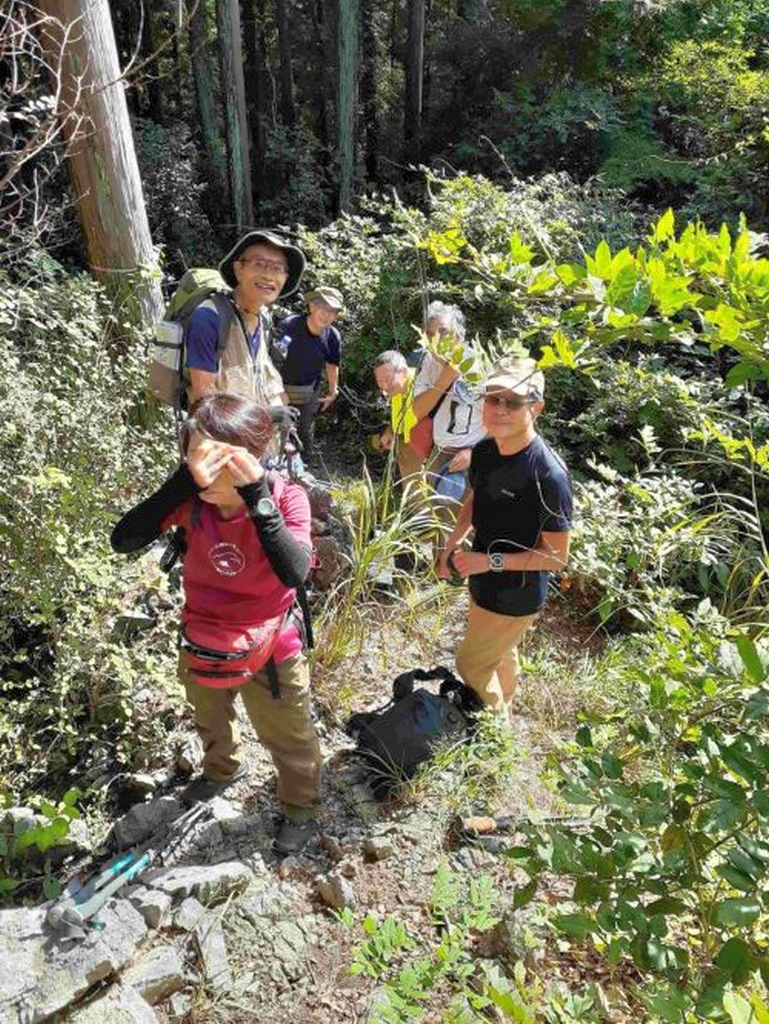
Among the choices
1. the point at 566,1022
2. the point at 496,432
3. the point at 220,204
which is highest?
the point at 496,432

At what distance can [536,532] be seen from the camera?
8.77ft

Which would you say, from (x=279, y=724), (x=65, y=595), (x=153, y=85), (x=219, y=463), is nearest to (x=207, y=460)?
(x=219, y=463)

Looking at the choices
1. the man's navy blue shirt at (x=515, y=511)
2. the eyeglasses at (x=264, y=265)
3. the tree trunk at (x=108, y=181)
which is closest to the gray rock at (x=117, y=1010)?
the man's navy blue shirt at (x=515, y=511)

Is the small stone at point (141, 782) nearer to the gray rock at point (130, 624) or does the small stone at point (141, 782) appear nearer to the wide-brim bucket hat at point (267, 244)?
the gray rock at point (130, 624)

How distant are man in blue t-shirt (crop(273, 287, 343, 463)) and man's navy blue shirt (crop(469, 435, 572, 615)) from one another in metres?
2.79

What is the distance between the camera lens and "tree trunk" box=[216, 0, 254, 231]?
36.0 feet

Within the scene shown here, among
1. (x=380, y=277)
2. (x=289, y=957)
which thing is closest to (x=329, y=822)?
(x=289, y=957)

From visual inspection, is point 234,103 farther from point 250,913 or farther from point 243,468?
point 250,913

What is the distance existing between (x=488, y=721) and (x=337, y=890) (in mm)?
840

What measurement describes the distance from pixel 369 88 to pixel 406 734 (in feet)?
52.7

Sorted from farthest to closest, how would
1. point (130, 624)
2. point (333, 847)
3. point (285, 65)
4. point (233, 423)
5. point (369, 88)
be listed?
point (285, 65) → point (369, 88) → point (130, 624) → point (333, 847) → point (233, 423)

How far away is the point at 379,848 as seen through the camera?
2598mm

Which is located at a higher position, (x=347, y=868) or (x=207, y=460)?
(x=207, y=460)

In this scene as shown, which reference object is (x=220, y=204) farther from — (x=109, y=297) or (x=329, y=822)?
(x=329, y=822)
